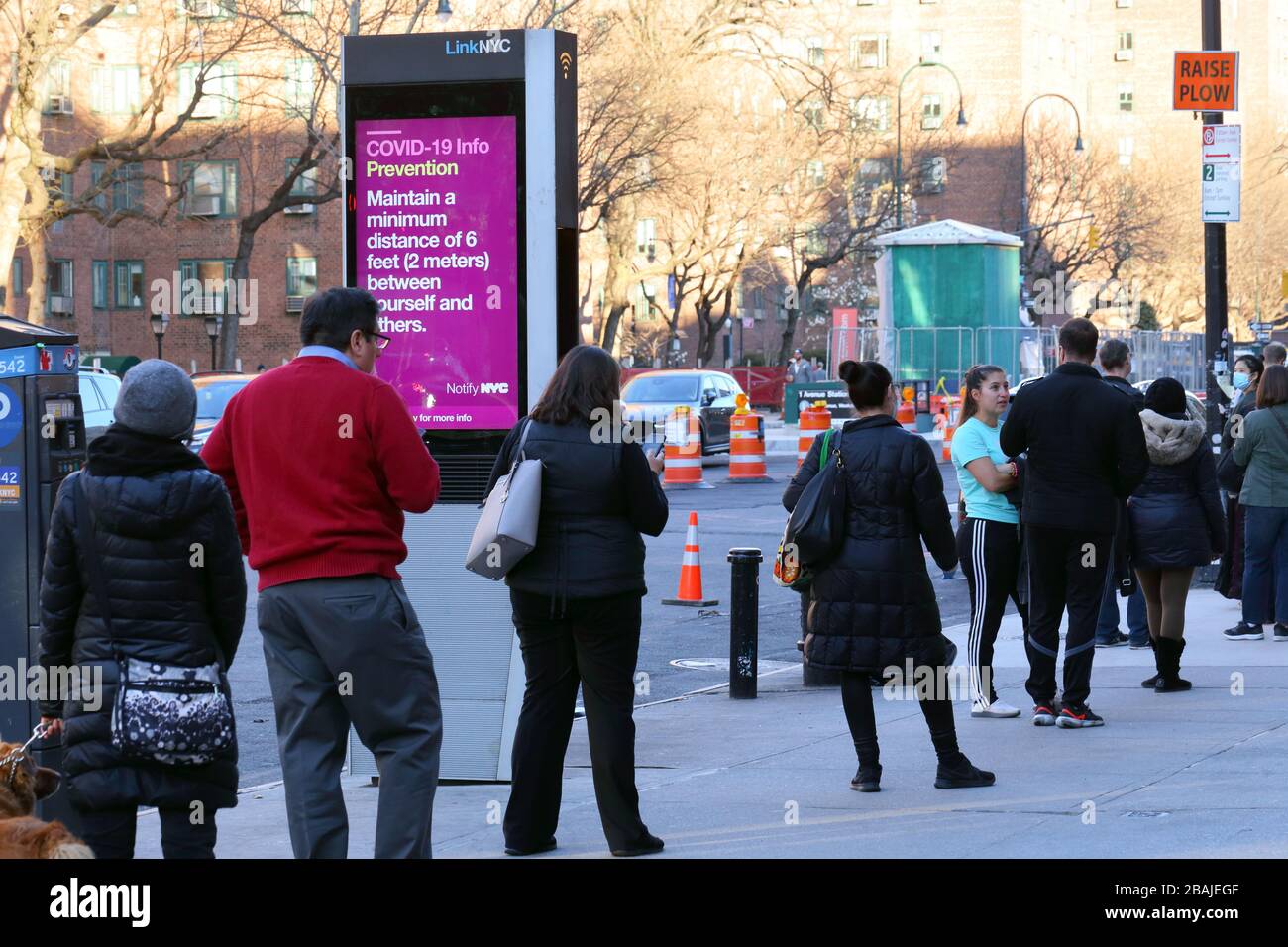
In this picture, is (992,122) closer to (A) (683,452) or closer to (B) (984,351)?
(B) (984,351)

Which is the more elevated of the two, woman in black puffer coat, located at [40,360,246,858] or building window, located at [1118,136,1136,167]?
building window, located at [1118,136,1136,167]

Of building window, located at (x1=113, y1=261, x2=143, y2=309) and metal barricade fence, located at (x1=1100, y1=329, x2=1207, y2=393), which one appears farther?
building window, located at (x1=113, y1=261, x2=143, y2=309)

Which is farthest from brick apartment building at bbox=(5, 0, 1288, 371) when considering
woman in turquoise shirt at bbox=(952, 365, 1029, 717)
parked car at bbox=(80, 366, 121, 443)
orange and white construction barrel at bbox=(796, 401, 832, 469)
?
woman in turquoise shirt at bbox=(952, 365, 1029, 717)

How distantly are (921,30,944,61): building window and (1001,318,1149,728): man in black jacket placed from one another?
7569cm

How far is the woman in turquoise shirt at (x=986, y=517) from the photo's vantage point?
9305 millimetres

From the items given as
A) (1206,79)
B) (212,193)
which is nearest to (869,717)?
(1206,79)

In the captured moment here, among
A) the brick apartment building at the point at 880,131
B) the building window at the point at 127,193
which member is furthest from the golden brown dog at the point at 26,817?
the building window at the point at 127,193

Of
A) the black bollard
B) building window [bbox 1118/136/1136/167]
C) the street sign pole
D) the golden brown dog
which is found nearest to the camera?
the golden brown dog

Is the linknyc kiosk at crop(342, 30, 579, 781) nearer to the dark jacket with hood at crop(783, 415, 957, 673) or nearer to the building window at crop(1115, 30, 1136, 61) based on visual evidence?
the dark jacket with hood at crop(783, 415, 957, 673)

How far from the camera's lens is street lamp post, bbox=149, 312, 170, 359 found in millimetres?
51531

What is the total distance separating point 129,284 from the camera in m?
63.5

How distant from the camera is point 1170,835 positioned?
22.1 ft
